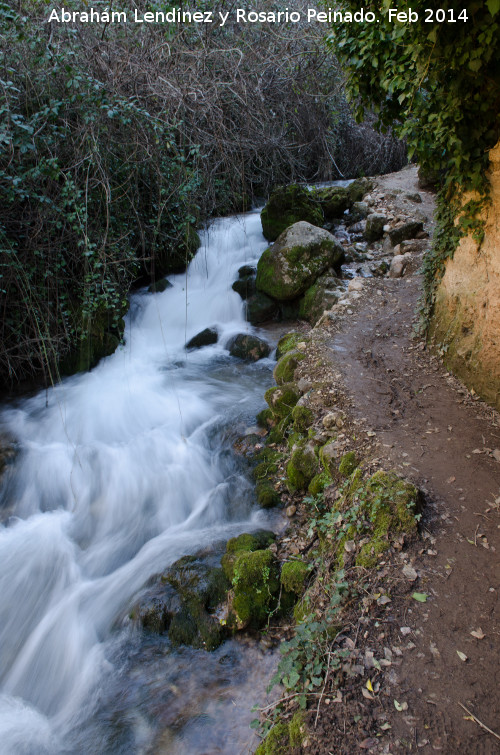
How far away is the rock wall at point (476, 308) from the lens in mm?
4188

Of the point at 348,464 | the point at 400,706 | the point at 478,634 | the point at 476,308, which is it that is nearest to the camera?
the point at 400,706

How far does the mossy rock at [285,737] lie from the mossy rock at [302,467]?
2397mm

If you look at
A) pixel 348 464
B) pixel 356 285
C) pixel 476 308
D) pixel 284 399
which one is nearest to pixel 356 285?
pixel 356 285

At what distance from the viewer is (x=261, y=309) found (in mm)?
8750

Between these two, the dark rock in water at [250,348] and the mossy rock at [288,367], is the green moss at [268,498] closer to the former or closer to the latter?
the mossy rock at [288,367]

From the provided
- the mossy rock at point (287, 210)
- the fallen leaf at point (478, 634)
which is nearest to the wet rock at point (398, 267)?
the mossy rock at point (287, 210)

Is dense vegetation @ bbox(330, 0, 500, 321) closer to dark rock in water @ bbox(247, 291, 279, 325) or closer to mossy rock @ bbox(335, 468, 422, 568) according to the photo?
mossy rock @ bbox(335, 468, 422, 568)

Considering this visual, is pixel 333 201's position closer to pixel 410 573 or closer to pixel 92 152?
pixel 92 152

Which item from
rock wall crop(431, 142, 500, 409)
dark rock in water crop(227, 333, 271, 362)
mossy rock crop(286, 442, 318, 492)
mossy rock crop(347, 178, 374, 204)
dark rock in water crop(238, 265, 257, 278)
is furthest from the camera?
mossy rock crop(347, 178, 374, 204)

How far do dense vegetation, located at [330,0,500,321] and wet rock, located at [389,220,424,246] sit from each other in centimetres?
369

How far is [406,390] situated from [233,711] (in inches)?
129

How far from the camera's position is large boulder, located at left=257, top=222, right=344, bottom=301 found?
Result: 8352 millimetres

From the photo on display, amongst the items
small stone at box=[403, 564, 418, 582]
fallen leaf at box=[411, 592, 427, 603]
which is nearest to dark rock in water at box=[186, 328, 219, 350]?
small stone at box=[403, 564, 418, 582]

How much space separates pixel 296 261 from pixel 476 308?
4.39 meters
